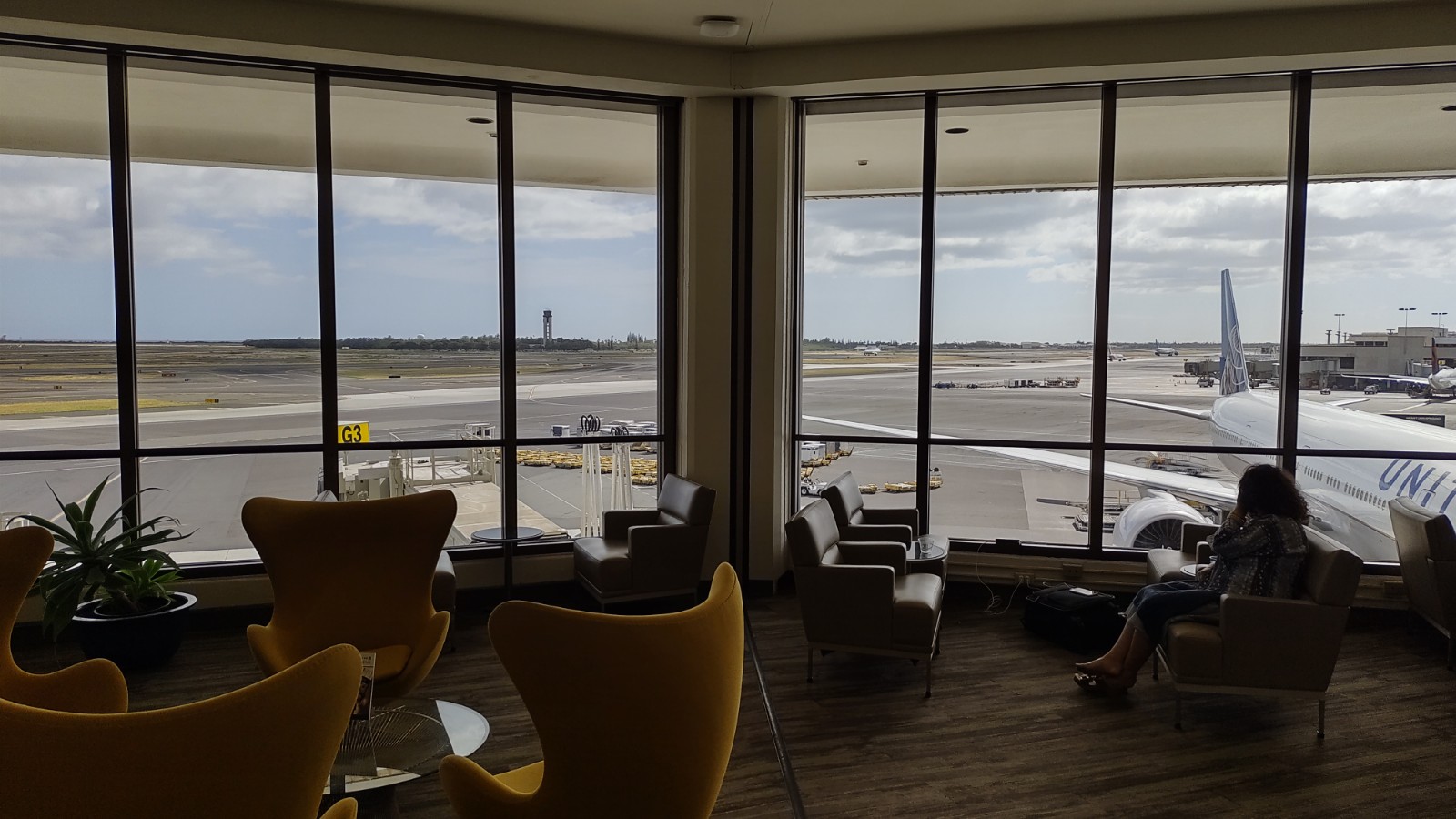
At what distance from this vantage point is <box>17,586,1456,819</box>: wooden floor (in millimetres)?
3494

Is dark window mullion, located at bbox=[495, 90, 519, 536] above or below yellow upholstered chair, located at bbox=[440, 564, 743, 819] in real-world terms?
above

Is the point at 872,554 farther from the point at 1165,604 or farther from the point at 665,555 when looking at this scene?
the point at 1165,604

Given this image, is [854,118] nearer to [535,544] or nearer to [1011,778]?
[535,544]

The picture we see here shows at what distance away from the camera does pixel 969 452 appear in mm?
6227

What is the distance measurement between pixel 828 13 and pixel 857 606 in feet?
11.0

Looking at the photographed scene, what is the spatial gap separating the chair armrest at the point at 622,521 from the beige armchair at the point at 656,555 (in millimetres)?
60

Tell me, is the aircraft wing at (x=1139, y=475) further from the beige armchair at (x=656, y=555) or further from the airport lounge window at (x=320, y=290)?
the airport lounge window at (x=320, y=290)

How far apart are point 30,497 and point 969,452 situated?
5.91 m

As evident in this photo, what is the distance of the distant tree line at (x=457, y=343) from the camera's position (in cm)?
572

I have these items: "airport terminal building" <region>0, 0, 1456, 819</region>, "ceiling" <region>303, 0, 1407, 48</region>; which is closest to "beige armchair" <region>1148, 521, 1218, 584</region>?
"airport terminal building" <region>0, 0, 1456, 819</region>

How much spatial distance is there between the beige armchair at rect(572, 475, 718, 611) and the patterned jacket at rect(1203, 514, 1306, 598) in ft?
9.70

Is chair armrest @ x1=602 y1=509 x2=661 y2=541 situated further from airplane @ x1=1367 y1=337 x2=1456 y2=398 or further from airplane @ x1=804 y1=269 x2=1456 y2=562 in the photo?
airplane @ x1=1367 y1=337 x2=1456 y2=398

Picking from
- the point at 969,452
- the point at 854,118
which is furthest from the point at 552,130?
the point at 969,452

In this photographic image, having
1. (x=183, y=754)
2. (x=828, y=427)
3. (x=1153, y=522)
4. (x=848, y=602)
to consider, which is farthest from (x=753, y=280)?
(x=183, y=754)
